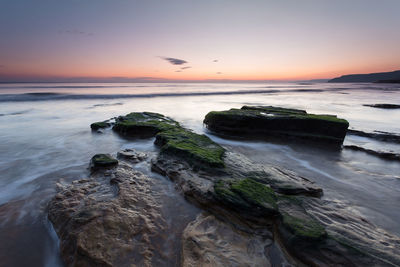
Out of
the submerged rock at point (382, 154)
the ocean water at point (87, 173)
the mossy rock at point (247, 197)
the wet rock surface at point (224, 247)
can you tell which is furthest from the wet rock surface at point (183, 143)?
the submerged rock at point (382, 154)

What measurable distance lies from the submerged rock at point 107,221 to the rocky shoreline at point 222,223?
0.04 feet

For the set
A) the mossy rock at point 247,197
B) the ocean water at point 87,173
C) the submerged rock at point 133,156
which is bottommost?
the ocean water at point 87,173

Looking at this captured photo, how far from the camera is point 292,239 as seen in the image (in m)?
2.34

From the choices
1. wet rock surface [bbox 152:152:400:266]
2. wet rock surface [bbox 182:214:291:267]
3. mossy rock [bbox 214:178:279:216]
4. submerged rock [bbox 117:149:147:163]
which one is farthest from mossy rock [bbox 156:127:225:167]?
wet rock surface [bbox 182:214:291:267]

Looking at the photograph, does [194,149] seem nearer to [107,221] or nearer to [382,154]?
[107,221]

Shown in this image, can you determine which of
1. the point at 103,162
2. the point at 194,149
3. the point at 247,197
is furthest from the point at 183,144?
the point at 247,197

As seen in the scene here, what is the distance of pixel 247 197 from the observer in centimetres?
290

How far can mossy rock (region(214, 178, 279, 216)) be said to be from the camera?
2749mm

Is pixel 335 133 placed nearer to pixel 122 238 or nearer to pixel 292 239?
pixel 292 239

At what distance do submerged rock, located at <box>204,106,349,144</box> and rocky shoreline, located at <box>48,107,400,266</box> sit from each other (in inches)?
161

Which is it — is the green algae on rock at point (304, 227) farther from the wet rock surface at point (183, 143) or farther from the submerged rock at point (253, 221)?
the wet rock surface at point (183, 143)

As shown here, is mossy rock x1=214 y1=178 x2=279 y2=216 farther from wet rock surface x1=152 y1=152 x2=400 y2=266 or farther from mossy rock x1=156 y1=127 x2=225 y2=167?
mossy rock x1=156 y1=127 x2=225 y2=167

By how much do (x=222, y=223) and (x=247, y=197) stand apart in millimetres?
507

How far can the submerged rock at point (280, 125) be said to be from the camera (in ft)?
23.1
